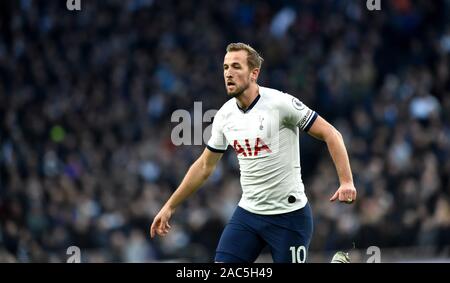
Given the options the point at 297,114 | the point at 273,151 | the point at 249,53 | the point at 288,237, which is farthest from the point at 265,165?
the point at 249,53

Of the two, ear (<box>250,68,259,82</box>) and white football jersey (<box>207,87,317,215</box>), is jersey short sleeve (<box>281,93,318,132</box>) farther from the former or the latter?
ear (<box>250,68,259,82</box>)

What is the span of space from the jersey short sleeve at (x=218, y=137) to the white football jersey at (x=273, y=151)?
206 millimetres

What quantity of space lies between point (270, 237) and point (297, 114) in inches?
36.8

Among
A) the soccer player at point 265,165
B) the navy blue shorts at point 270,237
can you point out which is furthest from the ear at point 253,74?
the navy blue shorts at point 270,237

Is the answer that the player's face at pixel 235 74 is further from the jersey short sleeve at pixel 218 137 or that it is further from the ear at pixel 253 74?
the jersey short sleeve at pixel 218 137

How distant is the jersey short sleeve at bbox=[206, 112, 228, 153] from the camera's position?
344 inches

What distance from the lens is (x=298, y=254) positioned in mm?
8414

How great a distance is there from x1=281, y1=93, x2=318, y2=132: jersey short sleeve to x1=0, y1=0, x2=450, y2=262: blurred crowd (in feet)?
20.8

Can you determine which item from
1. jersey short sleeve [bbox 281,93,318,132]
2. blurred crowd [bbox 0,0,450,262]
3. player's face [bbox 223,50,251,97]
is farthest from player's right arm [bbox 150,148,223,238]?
blurred crowd [bbox 0,0,450,262]

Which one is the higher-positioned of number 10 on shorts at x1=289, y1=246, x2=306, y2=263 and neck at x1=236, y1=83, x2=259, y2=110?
neck at x1=236, y1=83, x2=259, y2=110

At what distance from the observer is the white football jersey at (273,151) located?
8.45 metres

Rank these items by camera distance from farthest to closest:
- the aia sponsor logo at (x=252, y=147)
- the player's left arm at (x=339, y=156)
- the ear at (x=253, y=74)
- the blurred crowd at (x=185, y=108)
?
the blurred crowd at (x=185, y=108), the ear at (x=253, y=74), the aia sponsor logo at (x=252, y=147), the player's left arm at (x=339, y=156)

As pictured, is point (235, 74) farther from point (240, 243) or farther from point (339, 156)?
point (240, 243)

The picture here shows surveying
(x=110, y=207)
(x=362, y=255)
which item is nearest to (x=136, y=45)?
(x=110, y=207)
